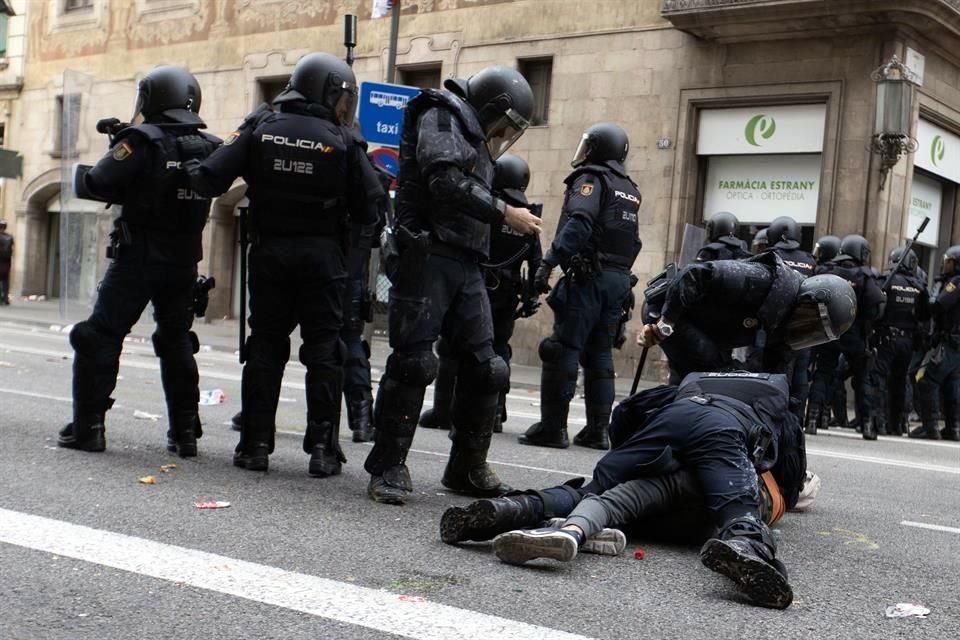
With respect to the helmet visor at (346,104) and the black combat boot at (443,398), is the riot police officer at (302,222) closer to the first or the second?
the helmet visor at (346,104)

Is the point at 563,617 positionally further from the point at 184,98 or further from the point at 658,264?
the point at 658,264

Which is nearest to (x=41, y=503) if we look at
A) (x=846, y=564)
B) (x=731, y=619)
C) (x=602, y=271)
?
(x=731, y=619)

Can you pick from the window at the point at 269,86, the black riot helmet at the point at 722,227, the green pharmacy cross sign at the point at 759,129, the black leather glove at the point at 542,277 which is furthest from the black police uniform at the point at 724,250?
the window at the point at 269,86

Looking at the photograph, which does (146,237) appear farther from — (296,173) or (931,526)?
(931,526)

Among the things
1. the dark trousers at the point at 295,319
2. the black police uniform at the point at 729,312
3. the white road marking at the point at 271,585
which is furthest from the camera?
the dark trousers at the point at 295,319

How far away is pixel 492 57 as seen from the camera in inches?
750

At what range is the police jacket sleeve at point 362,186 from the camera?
5520mm

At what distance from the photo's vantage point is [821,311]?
5004 mm

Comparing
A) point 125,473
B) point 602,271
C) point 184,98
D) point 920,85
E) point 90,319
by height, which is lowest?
point 125,473

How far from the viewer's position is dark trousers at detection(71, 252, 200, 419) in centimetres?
596

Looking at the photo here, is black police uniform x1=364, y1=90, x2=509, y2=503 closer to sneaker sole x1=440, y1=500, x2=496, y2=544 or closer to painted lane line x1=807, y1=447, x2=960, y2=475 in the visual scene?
sneaker sole x1=440, y1=500, x2=496, y2=544

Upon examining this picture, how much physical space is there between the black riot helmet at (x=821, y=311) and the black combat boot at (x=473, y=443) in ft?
4.55

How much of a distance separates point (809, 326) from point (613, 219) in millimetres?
2955

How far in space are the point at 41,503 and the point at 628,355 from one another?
13.5m
